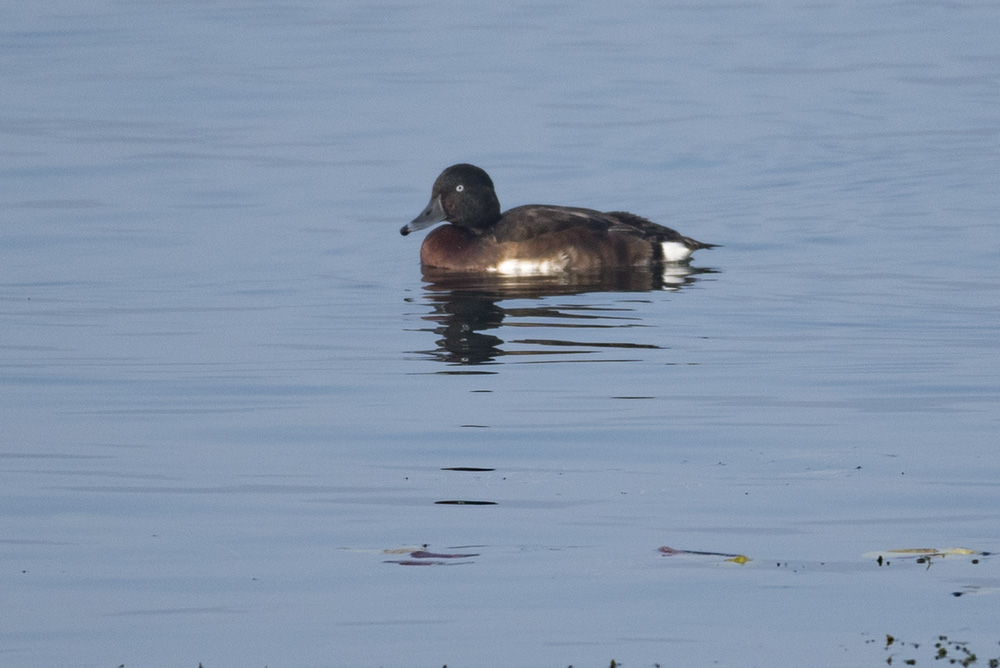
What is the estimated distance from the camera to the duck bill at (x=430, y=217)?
15.8 metres

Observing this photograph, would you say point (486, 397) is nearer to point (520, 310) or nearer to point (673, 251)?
point (520, 310)

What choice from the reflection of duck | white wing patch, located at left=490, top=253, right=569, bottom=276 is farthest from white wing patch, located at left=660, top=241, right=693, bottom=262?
white wing patch, located at left=490, top=253, right=569, bottom=276

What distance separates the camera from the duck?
48.2ft

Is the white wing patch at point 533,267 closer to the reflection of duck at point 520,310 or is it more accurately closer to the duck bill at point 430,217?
the reflection of duck at point 520,310

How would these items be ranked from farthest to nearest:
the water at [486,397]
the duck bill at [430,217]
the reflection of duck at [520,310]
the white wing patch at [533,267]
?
the duck bill at [430,217], the white wing patch at [533,267], the reflection of duck at [520,310], the water at [486,397]

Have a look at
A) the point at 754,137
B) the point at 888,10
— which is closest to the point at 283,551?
the point at 754,137

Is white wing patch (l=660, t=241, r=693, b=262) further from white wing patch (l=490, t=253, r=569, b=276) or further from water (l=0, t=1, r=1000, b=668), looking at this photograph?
white wing patch (l=490, t=253, r=569, b=276)

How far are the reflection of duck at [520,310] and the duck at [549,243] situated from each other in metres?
0.18

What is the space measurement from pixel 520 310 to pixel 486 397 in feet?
10.5

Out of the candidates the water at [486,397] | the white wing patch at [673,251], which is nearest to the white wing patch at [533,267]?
the water at [486,397]

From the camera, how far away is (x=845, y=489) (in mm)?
7586

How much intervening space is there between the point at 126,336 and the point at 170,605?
5.85 meters

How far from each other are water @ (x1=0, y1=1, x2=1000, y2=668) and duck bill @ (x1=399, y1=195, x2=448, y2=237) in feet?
1.37

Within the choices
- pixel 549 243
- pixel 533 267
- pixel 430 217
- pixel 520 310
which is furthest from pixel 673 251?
pixel 520 310
